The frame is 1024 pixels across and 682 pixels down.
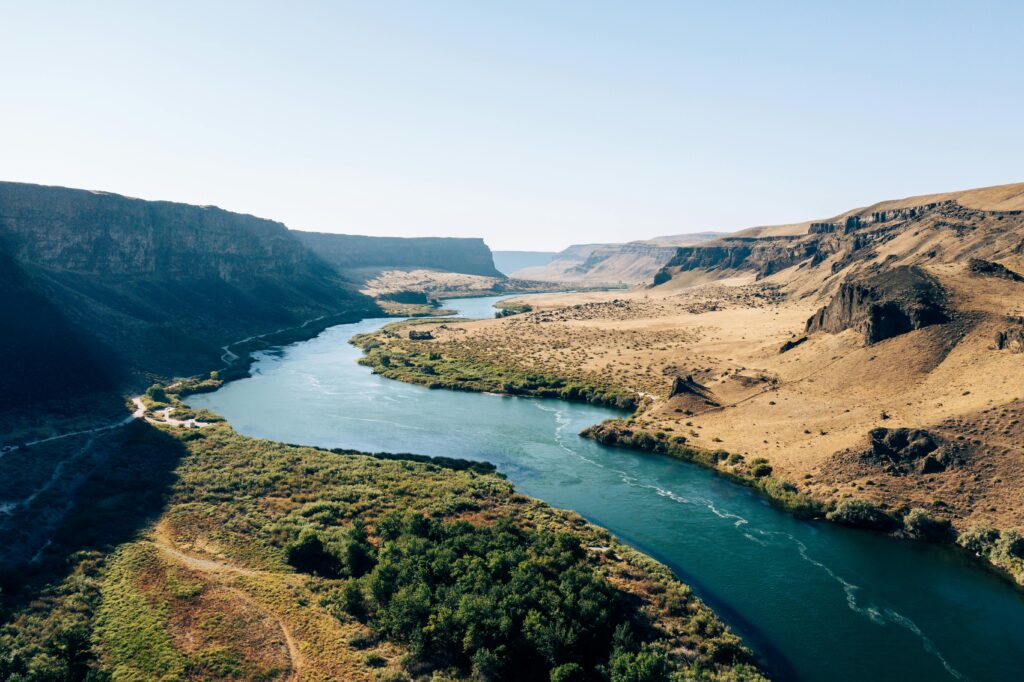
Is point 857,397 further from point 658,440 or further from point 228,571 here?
point 228,571

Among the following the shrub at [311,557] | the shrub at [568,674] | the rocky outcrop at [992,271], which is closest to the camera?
the shrub at [568,674]

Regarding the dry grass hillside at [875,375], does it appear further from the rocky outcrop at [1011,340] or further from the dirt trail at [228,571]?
the dirt trail at [228,571]

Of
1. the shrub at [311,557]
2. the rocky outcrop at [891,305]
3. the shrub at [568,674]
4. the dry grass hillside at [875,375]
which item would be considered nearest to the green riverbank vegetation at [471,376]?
the dry grass hillside at [875,375]

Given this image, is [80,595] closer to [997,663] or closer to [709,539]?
[709,539]

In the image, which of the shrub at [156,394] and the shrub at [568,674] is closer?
the shrub at [568,674]

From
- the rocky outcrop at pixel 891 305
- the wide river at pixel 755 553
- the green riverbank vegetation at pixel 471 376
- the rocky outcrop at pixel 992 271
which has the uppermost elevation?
the rocky outcrop at pixel 992 271

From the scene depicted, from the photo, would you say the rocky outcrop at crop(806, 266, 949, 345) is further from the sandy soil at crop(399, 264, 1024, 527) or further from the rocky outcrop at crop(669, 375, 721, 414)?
the rocky outcrop at crop(669, 375, 721, 414)

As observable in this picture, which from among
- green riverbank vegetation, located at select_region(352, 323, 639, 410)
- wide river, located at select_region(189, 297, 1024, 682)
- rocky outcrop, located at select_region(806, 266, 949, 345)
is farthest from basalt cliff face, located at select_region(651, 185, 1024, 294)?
wide river, located at select_region(189, 297, 1024, 682)
